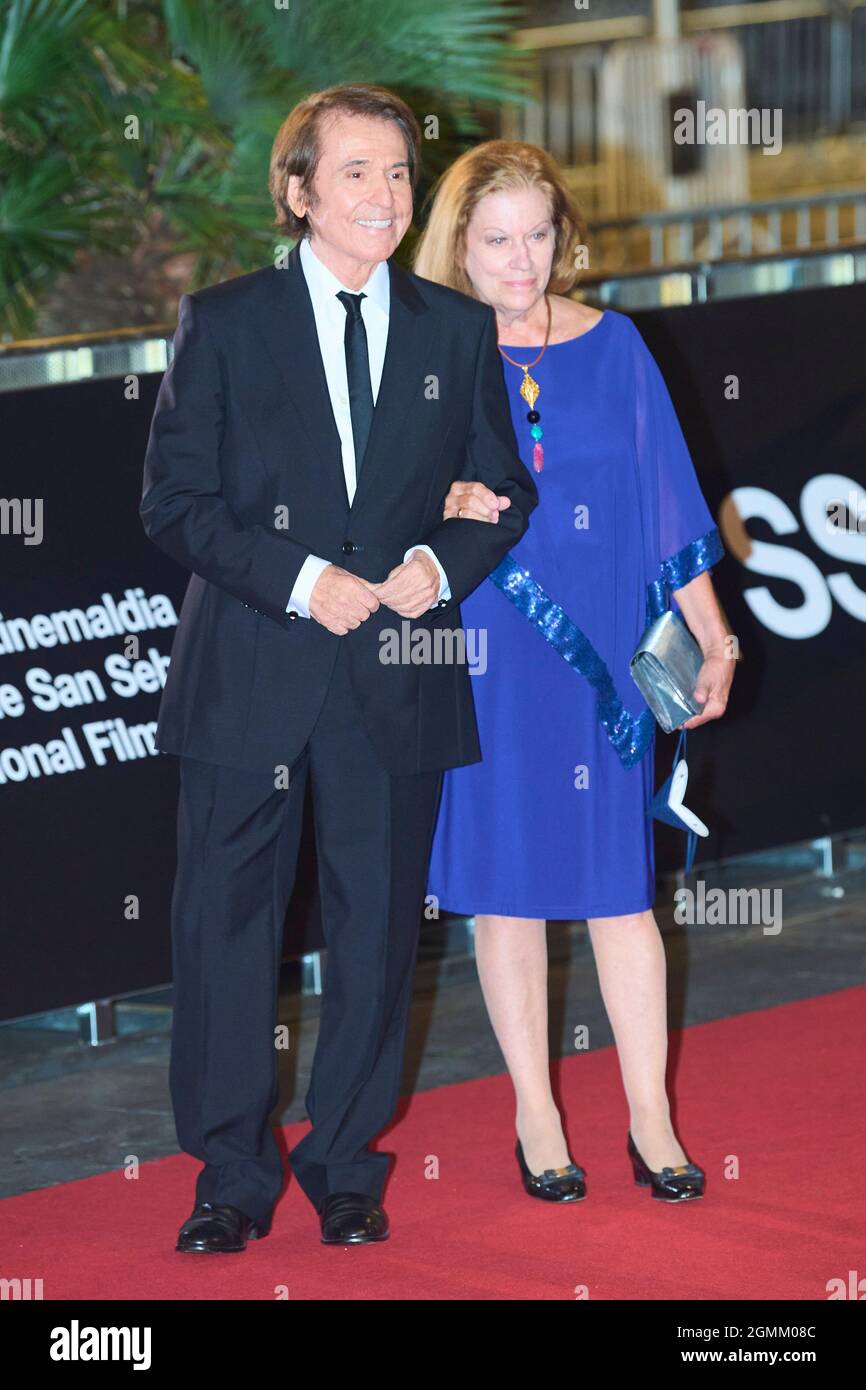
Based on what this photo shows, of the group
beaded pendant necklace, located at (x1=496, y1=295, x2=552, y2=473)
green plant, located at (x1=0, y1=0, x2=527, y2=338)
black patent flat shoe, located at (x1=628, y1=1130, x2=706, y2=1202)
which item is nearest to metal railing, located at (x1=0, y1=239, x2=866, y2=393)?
green plant, located at (x1=0, y1=0, x2=527, y2=338)

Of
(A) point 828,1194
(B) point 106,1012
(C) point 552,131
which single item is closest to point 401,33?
(B) point 106,1012

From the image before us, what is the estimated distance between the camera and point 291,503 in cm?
388

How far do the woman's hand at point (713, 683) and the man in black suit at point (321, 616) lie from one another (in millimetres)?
487

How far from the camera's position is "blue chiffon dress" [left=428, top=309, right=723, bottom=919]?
424cm

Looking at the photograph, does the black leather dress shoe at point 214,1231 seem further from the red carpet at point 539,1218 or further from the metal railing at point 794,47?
the metal railing at point 794,47

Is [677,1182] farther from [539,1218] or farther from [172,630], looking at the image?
[172,630]

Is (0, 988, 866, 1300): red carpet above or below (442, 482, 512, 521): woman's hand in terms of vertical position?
below

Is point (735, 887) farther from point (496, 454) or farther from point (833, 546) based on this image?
point (496, 454)

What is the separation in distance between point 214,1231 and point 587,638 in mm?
1330

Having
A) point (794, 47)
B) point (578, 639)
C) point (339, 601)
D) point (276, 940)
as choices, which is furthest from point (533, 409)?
point (794, 47)

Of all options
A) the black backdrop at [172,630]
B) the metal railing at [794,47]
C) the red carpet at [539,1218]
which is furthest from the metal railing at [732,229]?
the red carpet at [539,1218]

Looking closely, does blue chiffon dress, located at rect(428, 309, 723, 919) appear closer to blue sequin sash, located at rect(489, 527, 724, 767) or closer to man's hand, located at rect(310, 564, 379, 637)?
blue sequin sash, located at rect(489, 527, 724, 767)

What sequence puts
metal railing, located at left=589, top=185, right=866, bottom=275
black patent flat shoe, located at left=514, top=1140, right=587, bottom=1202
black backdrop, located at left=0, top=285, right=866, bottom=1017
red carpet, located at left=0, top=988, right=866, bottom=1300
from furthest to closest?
metal railing, located at left=589, top=185, right=866, bottom=275 → black backdrop, located at left=0, top=285, right=866, bottom=1017 → black patent flat shoe, located at left=514, top=1140, right=587, bottom=1202 → red carpet, located at left=0, top=988, right=866, bottom=1300

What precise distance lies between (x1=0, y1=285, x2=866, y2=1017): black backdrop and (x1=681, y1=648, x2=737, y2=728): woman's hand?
5.97 ft
